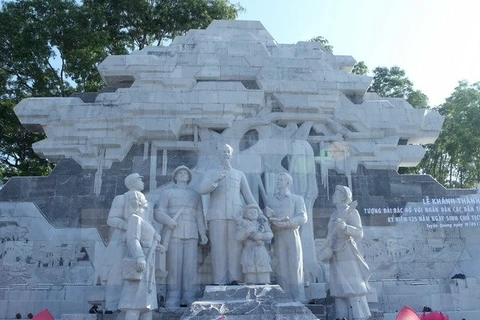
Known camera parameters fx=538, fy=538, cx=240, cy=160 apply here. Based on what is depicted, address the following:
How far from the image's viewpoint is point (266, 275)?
909 centimetres

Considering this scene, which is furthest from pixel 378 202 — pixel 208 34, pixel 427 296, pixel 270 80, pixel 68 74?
pixel 68 74

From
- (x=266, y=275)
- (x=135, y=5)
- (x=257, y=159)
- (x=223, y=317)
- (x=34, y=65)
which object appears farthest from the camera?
(x=135, y=5)

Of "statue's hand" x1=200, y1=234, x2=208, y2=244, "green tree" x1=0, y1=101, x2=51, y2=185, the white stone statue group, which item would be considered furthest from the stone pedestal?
"green tree" x1=0, y1=101, x2=51, y2=185

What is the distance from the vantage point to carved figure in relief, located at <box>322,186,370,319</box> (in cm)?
895

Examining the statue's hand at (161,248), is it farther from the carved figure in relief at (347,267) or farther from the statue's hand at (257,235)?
the carved figure in relief at (347,267)

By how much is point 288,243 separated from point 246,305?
2.07m

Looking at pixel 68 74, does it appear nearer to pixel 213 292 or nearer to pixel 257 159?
pixel 257 159

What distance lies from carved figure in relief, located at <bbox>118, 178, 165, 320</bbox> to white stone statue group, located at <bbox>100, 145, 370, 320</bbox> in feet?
0.06

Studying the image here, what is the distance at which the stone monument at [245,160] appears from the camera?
437 inches

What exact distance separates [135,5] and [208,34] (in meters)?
9.47

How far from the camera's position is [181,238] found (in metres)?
9.60

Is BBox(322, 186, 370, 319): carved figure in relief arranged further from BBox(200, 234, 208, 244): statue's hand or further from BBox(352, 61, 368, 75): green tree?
BBox(352, 61, 368, 75): green tree

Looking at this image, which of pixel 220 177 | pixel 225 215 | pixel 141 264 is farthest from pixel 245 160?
pixel 141 264

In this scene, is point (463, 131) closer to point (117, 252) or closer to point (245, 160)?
point (245, 160)
